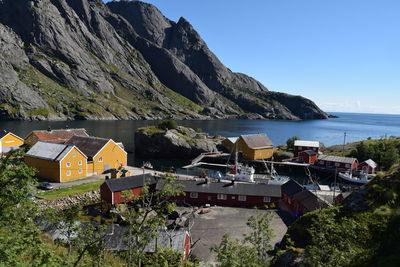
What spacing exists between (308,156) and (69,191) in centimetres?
5607

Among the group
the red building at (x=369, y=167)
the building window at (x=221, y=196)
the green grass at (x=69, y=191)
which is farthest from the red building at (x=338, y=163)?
the green grass at (x=69, y=191)

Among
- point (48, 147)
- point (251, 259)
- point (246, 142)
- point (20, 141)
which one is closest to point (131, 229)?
point (251, 259)

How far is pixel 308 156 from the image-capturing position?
73500mm

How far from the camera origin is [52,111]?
557ft

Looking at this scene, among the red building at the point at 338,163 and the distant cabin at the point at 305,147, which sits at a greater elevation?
the distant cabin at the point at 305,147

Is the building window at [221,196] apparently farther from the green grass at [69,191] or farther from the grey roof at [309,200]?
the green grass at [69,191]

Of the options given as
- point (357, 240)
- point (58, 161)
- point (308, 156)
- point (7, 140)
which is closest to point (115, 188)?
point (58, 161)

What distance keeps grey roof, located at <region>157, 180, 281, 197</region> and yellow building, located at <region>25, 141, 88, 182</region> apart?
47.8ft

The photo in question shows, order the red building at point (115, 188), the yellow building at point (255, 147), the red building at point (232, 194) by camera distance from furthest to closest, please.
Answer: the yellow building at point (255, 147), the red building at point (232, 194), the red building at point (115, 188)

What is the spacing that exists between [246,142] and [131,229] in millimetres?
69990

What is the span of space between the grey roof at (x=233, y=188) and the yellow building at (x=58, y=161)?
1456 centimetres

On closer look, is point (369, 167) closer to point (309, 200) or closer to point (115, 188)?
point (309, 200)

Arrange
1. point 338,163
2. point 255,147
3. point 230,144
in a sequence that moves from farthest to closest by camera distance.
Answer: point 230,144
point 255,147
point 338,163

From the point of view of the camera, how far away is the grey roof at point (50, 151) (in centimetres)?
4431
